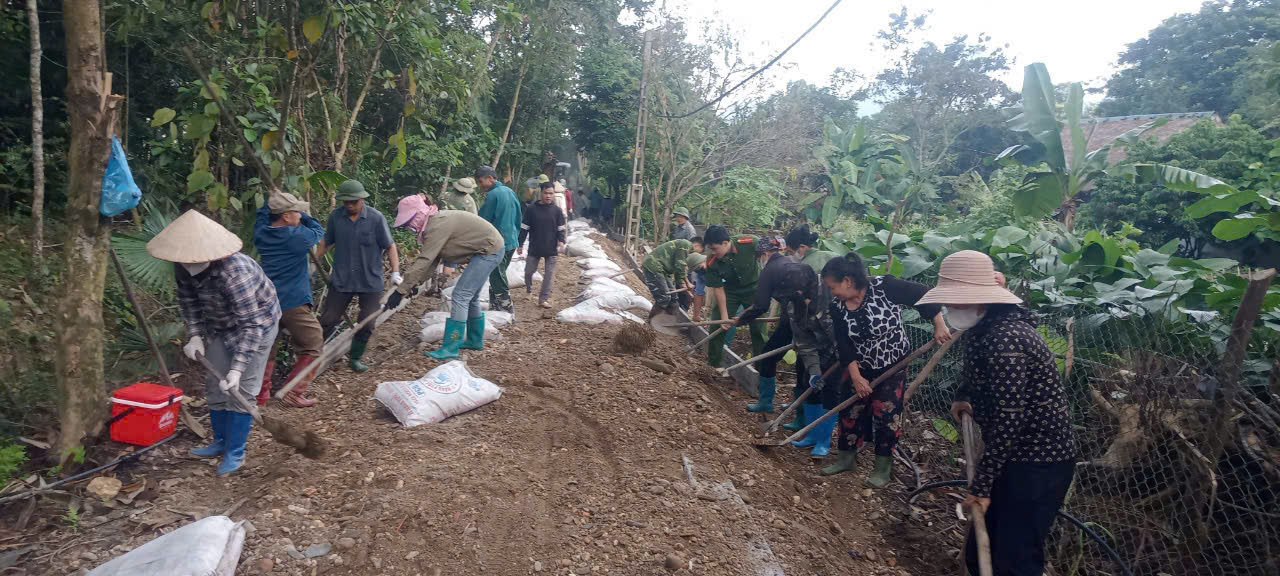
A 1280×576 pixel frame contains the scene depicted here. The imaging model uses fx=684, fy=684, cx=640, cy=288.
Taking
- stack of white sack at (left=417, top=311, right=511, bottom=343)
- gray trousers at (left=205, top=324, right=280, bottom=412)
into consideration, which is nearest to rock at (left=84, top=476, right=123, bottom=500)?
gray trousers at (left=205, top=324, right=280, bottom=412)

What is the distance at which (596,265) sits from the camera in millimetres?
9562

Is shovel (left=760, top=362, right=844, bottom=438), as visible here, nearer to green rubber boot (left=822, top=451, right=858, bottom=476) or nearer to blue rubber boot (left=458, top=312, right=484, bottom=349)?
green rubber boot (left=822, top=451, right=858, bottom=476)

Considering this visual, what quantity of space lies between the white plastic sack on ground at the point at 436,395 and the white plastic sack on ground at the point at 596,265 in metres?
5.31

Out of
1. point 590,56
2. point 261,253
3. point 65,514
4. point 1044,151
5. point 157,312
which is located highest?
point 590,56

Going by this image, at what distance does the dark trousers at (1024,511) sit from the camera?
2.49 m

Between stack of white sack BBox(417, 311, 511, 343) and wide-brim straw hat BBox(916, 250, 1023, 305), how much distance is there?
359 cm

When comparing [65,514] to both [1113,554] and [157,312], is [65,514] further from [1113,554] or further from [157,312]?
[1113,554]

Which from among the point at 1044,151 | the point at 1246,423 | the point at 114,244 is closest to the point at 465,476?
the point at 114,244

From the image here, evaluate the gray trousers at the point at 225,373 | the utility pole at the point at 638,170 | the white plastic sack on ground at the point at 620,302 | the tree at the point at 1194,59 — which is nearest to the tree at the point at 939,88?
the tree at the point at 1194,59

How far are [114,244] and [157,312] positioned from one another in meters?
0.57

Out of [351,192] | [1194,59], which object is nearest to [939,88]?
[1194,59]

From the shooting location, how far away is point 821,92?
25375 millimetres

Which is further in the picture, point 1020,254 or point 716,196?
point 716,196

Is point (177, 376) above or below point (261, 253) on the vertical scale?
below
